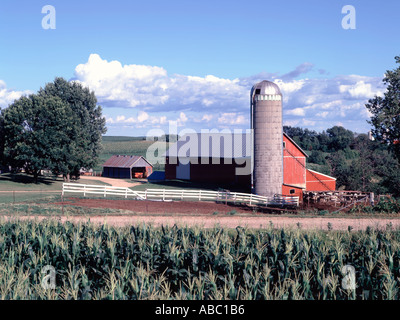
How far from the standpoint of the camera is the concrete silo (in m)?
39.3

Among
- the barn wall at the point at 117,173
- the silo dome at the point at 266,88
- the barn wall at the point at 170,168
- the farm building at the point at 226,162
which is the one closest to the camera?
the silo dome at the point at 266,88

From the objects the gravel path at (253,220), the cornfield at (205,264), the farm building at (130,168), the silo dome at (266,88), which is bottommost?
the gravel path at (253,220)

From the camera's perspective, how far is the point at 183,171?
58.3 meters

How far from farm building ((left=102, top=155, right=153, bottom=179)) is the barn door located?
1178cm

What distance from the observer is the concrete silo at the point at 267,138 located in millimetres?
39281

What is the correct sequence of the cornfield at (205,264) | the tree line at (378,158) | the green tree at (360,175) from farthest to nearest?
the green tree at (360,175) < the tree line at (378,158) < the cornfield at (205,264)

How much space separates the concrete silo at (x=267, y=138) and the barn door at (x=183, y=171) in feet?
62.4

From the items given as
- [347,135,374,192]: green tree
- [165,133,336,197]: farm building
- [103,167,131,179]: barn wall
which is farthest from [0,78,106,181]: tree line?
[347,135,374,192]: green tree

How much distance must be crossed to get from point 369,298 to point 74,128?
46866 millimetres

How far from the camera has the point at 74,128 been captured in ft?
167

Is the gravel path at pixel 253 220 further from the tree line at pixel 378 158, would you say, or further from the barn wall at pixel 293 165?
the barn wall at pixel 293 165

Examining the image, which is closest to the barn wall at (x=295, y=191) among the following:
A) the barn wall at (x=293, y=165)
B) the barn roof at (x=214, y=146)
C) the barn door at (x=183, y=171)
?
the barn wall at (x=293, y=165)
